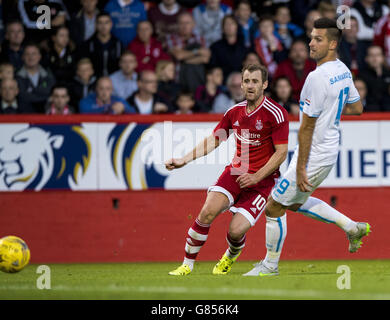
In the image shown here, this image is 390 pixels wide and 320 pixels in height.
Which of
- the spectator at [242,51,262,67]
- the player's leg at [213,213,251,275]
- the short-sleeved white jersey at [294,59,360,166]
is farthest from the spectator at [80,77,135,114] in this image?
the short-sleeved white jersey at [294,59,360,166]

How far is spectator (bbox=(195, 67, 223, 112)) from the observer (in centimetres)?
1241

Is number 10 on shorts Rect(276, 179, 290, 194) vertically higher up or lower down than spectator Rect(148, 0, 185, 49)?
lower down

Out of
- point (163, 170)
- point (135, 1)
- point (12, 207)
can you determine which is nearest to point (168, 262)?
point (163, 170)

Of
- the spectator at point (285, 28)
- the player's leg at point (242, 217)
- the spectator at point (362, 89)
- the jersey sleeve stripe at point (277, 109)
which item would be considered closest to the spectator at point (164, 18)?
the spectator at point (285, 28)

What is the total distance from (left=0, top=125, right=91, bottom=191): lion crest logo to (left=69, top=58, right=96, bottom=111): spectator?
38.8 inches

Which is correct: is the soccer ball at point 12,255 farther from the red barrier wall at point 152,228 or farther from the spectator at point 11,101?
the spectator at point 11,101

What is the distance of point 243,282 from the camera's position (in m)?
7.55

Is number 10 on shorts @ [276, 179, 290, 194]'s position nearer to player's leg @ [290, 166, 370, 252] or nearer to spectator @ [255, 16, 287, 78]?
player's leg @ [290, 166, 370, 252]

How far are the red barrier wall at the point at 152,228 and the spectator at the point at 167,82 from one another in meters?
1.73

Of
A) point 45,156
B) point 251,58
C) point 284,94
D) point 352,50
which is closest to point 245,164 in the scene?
point 284,94

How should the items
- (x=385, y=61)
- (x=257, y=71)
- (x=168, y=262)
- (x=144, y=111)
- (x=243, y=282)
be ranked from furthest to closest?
(x=385, y=61) < (x=144, y=111) < (x=168, y=262) < (x=257, y=71) < (x=243, y=282)

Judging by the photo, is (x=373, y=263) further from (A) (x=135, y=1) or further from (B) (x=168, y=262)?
(A) (x=135, y=1)

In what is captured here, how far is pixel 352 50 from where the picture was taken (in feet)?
43.1

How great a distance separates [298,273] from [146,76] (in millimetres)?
4471
